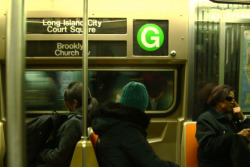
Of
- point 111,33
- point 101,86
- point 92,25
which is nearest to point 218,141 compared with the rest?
point 101,86

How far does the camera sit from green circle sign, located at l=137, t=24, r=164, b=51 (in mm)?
2529

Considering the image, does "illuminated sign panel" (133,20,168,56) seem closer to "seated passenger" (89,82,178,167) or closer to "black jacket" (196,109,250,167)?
"black jacket" (196,109,250,167)

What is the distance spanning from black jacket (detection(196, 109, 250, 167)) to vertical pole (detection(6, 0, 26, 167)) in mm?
1605

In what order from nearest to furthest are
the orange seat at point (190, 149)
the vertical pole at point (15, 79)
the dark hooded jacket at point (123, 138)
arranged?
the vertical pole at point (15, 79) < the dark hooded jacket at point (123, 138) < the orange seat at point (190, 149)

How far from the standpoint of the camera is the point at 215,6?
2.50 m

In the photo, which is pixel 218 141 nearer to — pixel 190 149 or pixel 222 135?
pixel 222 135

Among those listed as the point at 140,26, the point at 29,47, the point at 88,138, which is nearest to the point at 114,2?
the point at 140,26

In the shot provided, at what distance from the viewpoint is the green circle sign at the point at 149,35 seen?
253cm

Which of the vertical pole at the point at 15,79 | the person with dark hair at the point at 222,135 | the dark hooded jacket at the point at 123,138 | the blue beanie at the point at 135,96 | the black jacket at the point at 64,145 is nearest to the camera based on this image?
the vertical pole at the point at 15,79

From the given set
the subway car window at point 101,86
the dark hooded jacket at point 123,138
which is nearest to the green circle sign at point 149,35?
the subway car window at point 101,86

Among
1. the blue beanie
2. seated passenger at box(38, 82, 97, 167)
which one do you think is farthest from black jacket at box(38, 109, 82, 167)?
the blue beanie

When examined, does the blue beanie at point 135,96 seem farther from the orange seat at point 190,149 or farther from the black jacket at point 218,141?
the orange seat at point 190,149

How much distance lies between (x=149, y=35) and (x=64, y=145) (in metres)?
1.39

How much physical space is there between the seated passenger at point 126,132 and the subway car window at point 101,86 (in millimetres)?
1146
